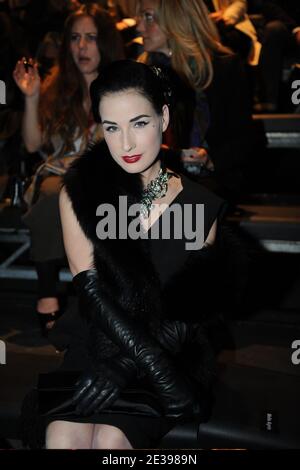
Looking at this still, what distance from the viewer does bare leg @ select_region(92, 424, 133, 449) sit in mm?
1878

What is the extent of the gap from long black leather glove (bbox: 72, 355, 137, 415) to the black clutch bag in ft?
0.08

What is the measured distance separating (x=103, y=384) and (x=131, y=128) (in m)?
0.81

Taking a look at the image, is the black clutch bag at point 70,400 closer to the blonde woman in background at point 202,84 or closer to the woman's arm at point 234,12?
the blonde woman in background at point 202,84

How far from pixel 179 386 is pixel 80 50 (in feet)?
6.51

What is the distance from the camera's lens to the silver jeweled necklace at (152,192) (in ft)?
7.17

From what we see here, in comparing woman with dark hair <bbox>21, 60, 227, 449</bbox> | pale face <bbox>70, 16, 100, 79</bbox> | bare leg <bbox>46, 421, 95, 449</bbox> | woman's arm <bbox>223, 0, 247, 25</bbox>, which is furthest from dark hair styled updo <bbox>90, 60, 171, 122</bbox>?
woman's arm <bbox>223, 0, 247, 25</bbox>

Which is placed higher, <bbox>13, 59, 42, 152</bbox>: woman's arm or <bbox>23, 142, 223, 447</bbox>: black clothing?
<bbox>13, 59, 42, 152</bbox>: woman's arm

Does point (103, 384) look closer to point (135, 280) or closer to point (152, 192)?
point (135, 280)

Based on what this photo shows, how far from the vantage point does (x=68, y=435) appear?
1.89 m

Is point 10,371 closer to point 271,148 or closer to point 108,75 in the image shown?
point 108,75

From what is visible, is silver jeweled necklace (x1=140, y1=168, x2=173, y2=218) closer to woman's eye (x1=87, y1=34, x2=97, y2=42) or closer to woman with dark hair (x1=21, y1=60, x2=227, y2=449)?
woman with dark hair (x1=21, y1=60, x2=227, y2=449)

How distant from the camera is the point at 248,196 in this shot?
3908mm

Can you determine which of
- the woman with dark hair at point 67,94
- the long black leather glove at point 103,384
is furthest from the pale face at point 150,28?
the long black leather glove at point 103,384

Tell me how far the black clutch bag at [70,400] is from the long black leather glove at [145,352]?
0.17ft
